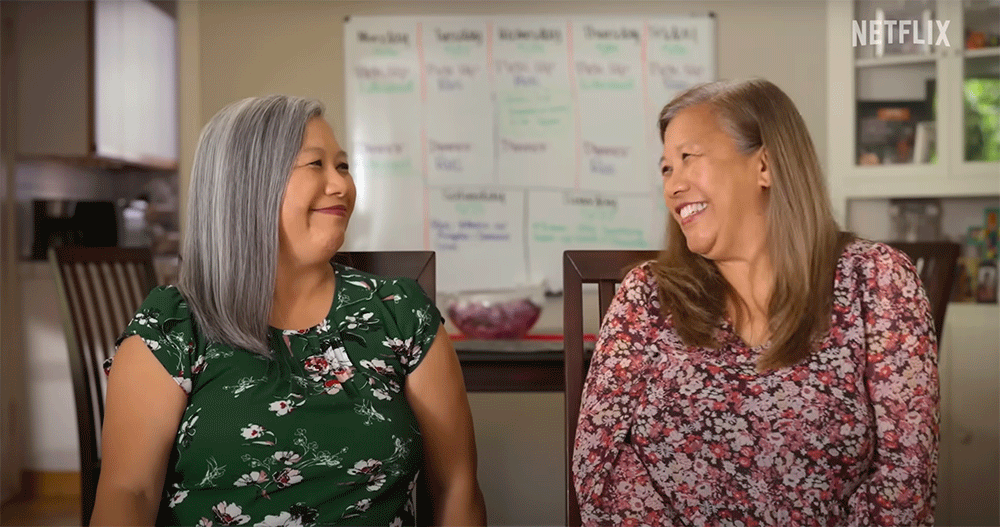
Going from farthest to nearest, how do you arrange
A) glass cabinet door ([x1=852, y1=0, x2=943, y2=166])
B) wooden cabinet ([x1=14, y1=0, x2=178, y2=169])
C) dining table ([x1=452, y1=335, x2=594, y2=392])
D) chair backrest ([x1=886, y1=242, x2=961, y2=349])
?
wooden cabinet ([x1=14, y1=0, x2=178, y2=169]) → glass cabinet door ([x1=852, y1=0, x2=943, y2=166]) → chair backrest ([x1=886, y1=242, x2=961, y2=349]) → dining table ([x1=452, y1=335, x2=594, y2=392])

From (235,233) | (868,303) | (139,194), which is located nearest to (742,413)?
(868,303)

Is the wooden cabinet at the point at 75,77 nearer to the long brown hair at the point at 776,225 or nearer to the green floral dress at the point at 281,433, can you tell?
the green floral dress at the point at 281,433

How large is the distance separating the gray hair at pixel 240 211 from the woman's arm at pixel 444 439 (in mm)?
235

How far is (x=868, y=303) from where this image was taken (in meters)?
1.28

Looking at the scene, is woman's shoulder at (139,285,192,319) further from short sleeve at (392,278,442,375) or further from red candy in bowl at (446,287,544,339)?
red candy in bowl at (446,287,544,339)

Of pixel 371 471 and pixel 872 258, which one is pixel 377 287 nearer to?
pixel 371 471

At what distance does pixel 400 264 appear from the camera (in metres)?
1.52

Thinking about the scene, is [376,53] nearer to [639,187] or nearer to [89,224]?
[639,187]

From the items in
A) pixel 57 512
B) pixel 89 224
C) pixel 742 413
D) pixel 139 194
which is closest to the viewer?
pixel 742 413

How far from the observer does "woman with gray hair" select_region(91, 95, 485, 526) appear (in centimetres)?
119

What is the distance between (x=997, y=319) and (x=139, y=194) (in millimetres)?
4044

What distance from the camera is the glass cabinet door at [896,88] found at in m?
3.11

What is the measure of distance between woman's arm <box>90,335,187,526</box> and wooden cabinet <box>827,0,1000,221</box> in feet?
8.57

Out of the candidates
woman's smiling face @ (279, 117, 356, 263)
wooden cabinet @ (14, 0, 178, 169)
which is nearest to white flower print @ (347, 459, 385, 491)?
woman's smiling face @ (279, 117, 356, 263)
